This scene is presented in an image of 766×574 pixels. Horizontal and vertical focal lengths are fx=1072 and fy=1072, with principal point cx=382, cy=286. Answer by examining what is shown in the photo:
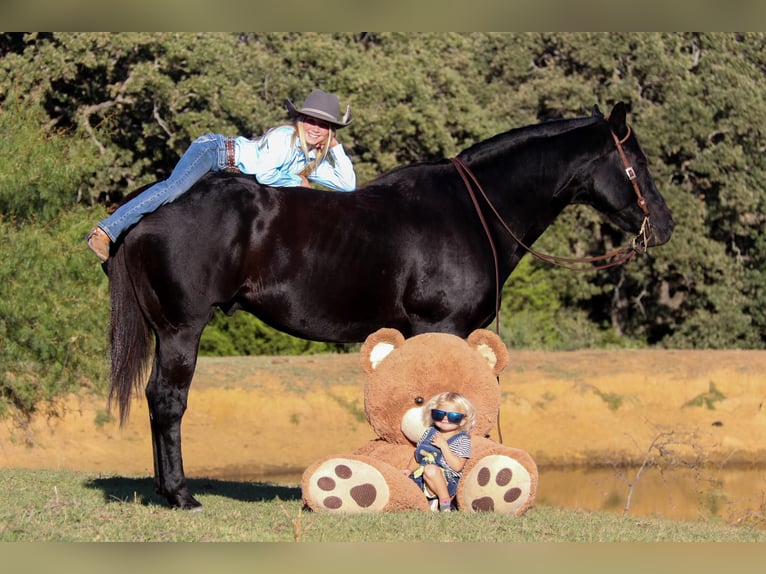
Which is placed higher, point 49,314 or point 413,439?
point 49,314

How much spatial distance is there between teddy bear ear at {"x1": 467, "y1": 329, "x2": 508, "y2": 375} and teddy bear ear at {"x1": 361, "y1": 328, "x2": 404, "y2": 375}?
49 centimetres

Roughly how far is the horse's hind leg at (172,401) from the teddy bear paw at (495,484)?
67.0 inches

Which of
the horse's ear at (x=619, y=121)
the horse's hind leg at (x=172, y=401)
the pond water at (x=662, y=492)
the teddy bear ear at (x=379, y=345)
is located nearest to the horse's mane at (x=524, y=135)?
the horse's ear at (x=619, y=121)

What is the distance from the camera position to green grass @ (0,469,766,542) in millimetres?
5637

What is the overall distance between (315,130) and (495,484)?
2547mm

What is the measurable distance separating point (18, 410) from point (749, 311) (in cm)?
1399

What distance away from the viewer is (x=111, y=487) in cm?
803

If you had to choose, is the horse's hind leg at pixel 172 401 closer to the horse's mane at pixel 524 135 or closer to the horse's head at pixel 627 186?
the horse's mane at pixel 524 135

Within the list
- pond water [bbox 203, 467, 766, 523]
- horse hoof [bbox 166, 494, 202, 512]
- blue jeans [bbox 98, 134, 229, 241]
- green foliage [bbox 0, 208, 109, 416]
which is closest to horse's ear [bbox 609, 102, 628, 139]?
blue jeans [bbox 98, 134, 229, 241]

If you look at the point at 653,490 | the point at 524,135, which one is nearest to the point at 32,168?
the point at 524,135

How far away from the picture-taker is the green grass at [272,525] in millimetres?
5637

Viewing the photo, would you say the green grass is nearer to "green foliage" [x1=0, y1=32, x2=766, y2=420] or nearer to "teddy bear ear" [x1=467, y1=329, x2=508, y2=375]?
"teddy bear ear" [x1=467, y1=329, x2=508, y2=375]

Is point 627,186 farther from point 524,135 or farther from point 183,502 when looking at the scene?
point 183,502

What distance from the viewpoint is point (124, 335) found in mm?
6727
